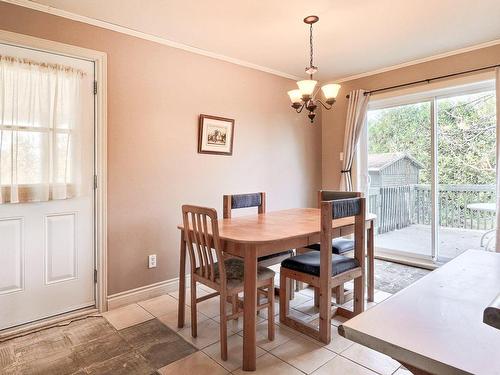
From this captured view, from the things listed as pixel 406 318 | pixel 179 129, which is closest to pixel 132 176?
pixel 179 129

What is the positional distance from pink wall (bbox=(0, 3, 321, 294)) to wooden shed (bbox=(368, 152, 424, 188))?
1.46 metres

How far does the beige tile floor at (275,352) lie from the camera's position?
1.87 metres

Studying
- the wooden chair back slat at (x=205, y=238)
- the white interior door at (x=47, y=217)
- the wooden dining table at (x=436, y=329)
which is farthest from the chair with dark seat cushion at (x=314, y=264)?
the white interior door at (x=47, y=217)

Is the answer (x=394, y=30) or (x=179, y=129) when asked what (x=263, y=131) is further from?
(x=394, y=30)

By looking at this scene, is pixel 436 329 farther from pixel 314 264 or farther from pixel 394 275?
pixel 394 275

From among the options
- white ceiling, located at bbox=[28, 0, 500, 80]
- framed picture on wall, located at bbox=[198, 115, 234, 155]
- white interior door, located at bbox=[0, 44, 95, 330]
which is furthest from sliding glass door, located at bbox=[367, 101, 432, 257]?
white interior door, located at bbox=[0, 44, 95, 330]

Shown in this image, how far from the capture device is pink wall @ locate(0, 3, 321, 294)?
8.90 feet

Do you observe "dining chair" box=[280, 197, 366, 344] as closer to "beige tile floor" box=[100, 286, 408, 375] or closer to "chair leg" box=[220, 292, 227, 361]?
"beige tile floor" box=[100, 286, 408, 375]

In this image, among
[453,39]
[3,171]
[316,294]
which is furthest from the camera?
[453,39]

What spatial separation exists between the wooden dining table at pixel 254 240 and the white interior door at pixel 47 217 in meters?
0.94

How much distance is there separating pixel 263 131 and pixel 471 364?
11.5 ft

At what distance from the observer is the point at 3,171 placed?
2227 mm

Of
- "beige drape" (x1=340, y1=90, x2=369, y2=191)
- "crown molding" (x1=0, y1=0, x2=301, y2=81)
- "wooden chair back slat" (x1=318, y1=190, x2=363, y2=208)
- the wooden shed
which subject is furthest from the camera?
"beige drape" (x1=340, y1=90, x2=369, y2=191)

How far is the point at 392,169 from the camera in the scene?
162 inches
